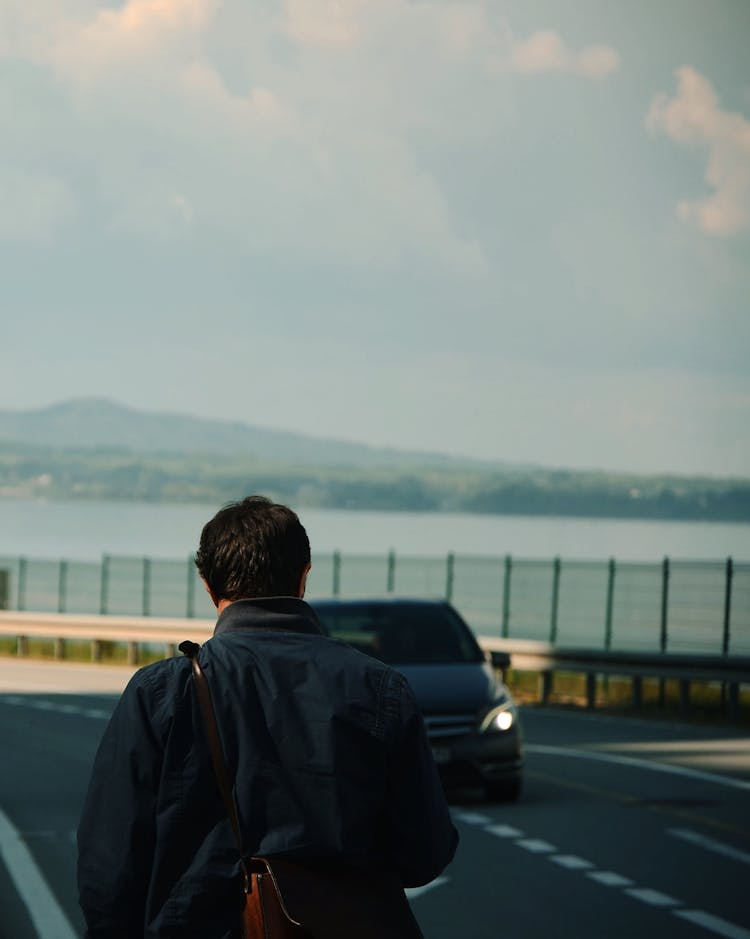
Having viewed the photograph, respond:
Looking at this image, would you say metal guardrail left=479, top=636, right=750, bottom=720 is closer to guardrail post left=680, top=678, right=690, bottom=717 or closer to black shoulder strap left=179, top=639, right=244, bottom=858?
guardrail post left=680, top=678, right=690, bottom=717

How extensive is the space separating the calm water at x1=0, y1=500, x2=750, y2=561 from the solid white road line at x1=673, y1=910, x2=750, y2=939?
7583cm

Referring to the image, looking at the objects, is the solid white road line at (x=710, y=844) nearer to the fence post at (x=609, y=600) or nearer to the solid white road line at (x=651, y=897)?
the solid white road line at (x=651, y=897)

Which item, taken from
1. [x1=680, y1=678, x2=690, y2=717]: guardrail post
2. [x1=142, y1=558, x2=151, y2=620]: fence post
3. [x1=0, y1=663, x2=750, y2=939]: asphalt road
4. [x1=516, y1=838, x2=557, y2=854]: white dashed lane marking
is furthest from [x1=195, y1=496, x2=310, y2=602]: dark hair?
[x1=142, y1=558, x2=151, y2=620]: fence post

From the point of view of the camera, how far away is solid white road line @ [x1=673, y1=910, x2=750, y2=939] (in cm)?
920

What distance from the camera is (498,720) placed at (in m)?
15.0

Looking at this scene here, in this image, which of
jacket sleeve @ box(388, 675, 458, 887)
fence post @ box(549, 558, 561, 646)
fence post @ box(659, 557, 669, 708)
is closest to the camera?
jacket sleeve @ box(388, 675, 458, 887)

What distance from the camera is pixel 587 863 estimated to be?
38.5 ft

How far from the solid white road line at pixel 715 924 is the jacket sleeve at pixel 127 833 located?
561cm

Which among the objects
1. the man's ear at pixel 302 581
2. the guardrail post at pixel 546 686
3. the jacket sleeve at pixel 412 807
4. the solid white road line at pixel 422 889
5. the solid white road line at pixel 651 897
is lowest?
the guardrail post at pixel 546 686

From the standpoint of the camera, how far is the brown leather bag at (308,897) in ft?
12.6

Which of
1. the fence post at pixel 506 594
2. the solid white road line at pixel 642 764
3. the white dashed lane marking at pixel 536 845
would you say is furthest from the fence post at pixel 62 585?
the white dashed lane marking at pixel 536 845

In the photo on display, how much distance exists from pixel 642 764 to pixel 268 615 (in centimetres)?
1429

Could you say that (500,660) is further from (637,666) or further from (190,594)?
(190,594)

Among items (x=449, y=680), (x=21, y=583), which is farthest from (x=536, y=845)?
(x=21, y=583)
